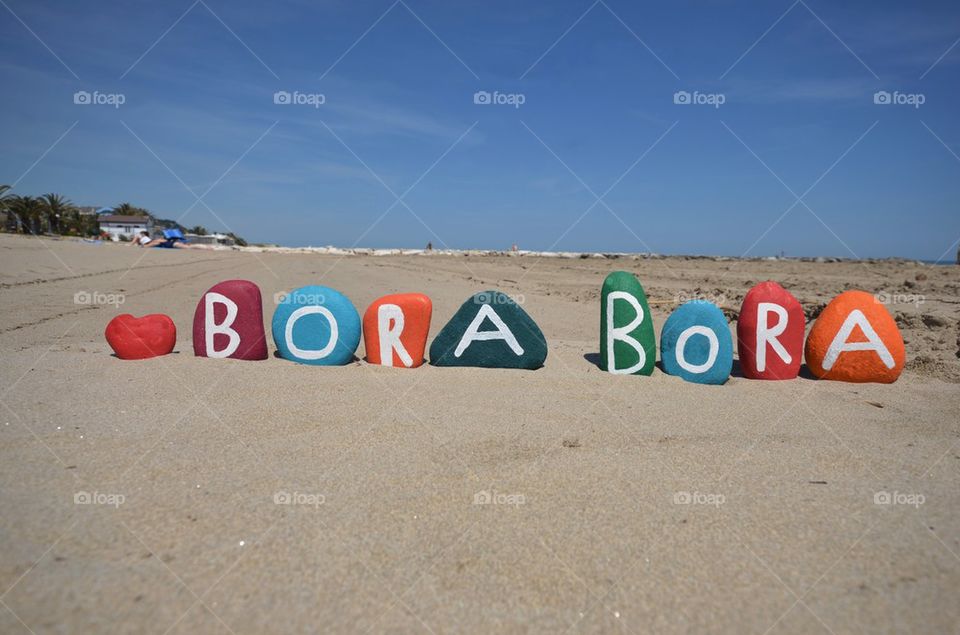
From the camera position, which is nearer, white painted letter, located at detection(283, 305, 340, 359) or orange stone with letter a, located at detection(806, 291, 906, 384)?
orange stone with letter a, located at detection(806, 291, 906, 384)

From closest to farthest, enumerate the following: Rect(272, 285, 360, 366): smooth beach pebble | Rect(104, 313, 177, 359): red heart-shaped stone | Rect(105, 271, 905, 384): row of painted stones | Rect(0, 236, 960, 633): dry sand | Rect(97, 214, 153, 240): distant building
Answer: Rect(0, 236, 960, 633): dry sand, Rect(104, 313, 177, 359): red heart-shaped stone, Rect(105, 271, 905, 384): row of painted stones, Rect(272, 285, 360, 366): smooth beach pebble, Rect(97, 214, 153, 240): distant building

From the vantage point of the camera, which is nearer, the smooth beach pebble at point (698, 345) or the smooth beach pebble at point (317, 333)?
the smooth beach pebble at point (698, 345)

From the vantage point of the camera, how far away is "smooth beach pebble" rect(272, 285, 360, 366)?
216 inches

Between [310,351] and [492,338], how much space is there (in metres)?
1.62

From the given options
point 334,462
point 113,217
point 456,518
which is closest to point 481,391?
point 334,462

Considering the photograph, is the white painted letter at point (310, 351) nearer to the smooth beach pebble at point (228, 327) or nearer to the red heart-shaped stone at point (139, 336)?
the smooth beach pebble at point (228, 327)

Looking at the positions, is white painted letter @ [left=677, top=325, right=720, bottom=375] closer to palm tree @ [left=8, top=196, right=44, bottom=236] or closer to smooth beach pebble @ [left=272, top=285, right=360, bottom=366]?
smooth beach pebble @ [left=272, top=285, right=360, bottom=366]

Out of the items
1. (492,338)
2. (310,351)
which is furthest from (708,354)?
(310,351)

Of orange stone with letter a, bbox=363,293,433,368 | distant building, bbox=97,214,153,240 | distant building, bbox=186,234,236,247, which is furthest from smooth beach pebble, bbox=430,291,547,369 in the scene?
distant building, bbox=97,214,153,240

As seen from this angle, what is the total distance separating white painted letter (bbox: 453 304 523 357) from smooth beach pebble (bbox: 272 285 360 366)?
38.8 inches

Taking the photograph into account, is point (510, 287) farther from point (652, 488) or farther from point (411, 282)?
point (652, 488)

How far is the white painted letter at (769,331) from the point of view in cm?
541

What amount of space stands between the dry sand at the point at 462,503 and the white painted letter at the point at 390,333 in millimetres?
420

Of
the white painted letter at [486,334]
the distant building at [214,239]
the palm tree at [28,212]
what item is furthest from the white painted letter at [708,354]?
the distant building at [214,239]
